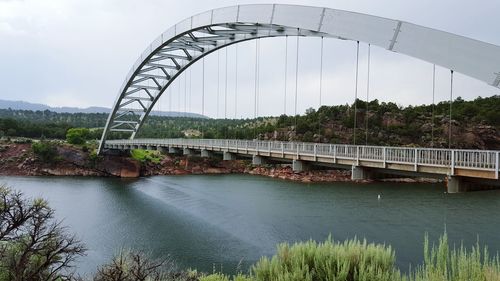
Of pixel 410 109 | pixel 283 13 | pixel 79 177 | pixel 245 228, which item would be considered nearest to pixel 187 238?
pixel 245 228

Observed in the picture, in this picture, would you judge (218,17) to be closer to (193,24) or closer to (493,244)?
(193,24)

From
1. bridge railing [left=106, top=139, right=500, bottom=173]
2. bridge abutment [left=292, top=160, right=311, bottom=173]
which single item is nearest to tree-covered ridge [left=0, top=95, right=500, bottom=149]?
bridge railing [left=106, top=139, right=500, bottom=173]

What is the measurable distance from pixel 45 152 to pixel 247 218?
32711mm

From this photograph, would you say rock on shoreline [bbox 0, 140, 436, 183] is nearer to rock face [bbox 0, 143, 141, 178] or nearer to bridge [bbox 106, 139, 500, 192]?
rock face [bbox 0, 143, 141, 178]

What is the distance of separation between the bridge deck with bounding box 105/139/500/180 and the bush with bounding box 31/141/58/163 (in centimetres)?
3638

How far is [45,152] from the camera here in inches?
1821

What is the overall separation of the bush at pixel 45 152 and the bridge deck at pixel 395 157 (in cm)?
3638

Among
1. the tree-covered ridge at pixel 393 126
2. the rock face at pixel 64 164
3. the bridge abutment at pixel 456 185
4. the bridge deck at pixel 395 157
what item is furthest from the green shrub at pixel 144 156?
the bridge abutment at pixel 456 185

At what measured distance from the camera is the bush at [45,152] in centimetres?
4619

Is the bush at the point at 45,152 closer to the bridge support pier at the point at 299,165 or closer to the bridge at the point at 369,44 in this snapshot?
the bridge at the point at 369,44

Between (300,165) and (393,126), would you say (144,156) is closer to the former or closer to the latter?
(393,126)

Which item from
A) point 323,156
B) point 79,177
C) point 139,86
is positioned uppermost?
point 139,86

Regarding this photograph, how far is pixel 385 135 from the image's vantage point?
4675 cm

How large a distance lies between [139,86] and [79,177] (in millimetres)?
13943
